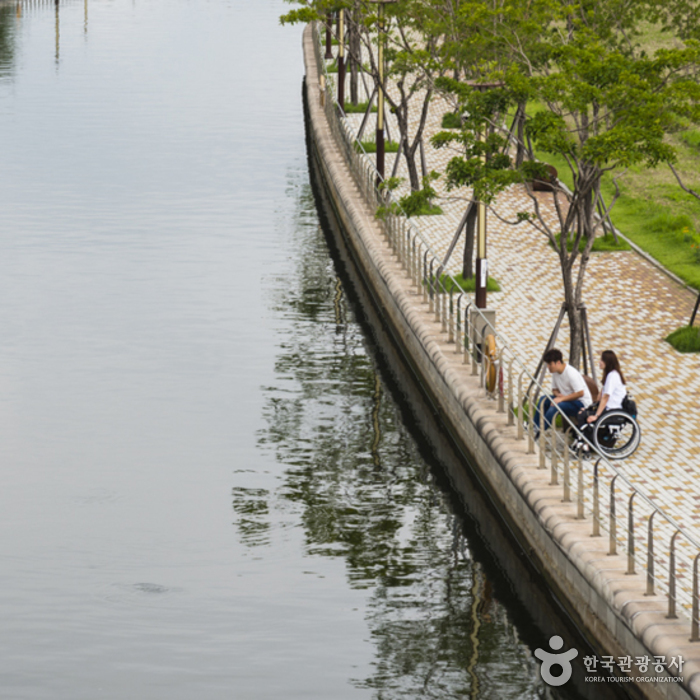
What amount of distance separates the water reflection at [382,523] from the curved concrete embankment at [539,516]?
739 millimetres

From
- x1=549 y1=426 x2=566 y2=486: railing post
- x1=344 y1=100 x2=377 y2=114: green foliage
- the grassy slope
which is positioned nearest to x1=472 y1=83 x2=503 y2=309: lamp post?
the grassy slope

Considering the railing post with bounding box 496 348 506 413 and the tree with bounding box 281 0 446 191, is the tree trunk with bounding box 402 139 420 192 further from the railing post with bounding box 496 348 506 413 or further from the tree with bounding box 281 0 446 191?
the railing post with bounding box 496 348 506 413

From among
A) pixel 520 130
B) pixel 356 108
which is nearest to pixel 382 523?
pixel 520 130

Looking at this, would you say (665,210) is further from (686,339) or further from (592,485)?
(592,485)

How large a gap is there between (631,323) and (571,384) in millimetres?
5859

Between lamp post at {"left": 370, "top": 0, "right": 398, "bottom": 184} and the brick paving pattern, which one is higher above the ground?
lamp post at {"left": 370, "top": 0, "right": 398, "bottom": 184}

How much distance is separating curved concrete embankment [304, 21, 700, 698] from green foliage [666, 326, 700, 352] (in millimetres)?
3494

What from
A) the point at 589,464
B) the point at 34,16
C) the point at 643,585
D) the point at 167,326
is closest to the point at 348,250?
the point at 167,326

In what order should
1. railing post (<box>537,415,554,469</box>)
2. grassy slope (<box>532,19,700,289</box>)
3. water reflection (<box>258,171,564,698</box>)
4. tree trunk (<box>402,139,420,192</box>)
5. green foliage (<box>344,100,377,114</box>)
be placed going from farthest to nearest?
green foliage (<box>344,100,377,114</box>)
tree trunk (<box>402,139,420,192</box>)
grassy slope (<box>532,19,700,289</box>)
railing post (<box>537,415,554,469</box>)
water reflection (<box>258,171,564,698</box>)

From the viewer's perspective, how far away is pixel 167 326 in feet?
82.3

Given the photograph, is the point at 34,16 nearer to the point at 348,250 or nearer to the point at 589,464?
the point at 348,250

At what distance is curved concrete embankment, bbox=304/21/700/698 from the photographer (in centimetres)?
1056

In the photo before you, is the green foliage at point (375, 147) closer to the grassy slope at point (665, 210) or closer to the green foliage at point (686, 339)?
the grassy slope at point (665, 210)

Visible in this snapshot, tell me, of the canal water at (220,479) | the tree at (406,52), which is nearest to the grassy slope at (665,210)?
the tree at (406,52)
